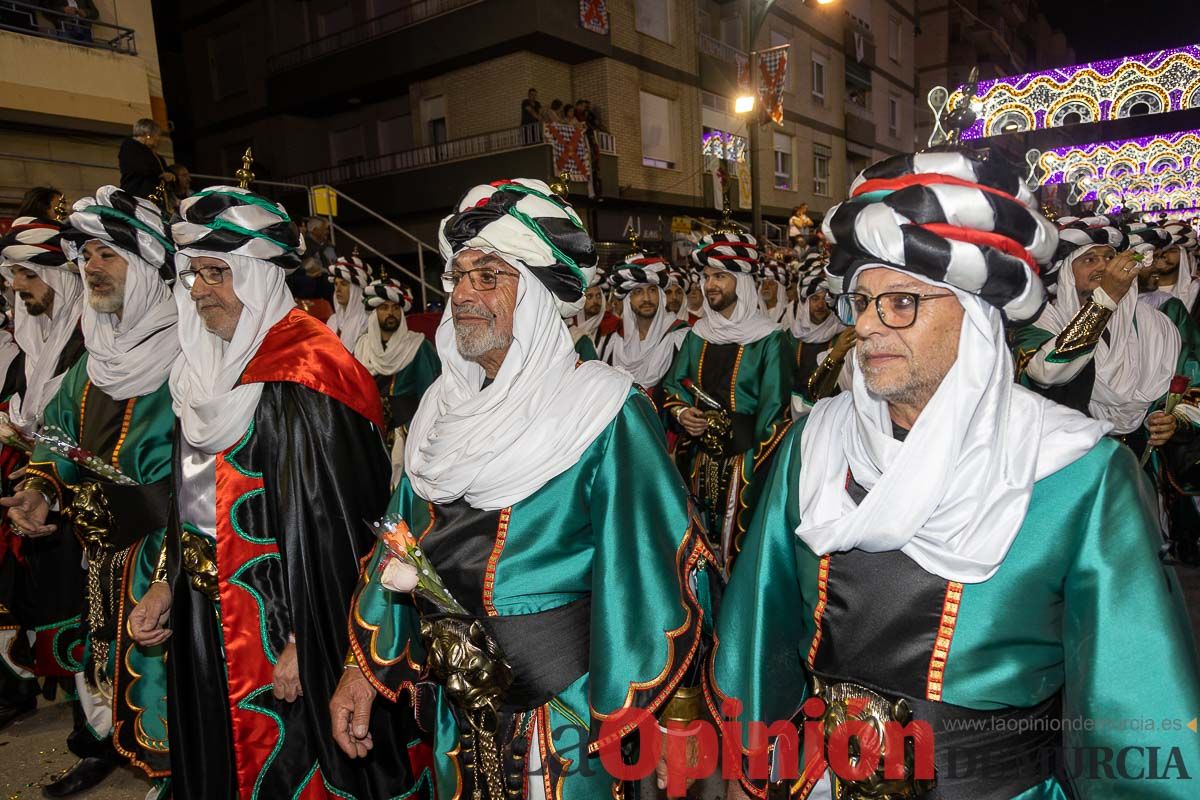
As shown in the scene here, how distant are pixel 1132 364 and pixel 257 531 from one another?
5.68 metres

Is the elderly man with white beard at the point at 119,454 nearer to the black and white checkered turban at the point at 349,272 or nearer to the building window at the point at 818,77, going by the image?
the black and white checkered turban at the point at 349,272

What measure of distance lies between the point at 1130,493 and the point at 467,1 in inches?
820

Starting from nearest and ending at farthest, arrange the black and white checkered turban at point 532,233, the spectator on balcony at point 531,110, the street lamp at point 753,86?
the black and white checkered turban at point 532,233 < the street lamp at point 753,86 < the spectator on balcony at point 531,110

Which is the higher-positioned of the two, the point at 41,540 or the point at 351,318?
the point at 351,318

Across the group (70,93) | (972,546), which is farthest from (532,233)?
(70,93)

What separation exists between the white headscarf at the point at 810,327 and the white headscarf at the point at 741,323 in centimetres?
252

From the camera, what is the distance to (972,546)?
62.9 inches

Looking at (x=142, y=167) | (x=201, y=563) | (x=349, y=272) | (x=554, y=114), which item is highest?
(x=554, y=114)

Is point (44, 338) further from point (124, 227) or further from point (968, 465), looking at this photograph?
point (968, 465)

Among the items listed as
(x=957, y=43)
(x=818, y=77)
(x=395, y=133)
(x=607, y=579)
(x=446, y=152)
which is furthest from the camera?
(x=957, y=43)

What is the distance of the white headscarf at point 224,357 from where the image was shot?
2.81 meters

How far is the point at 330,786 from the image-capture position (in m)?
2.81

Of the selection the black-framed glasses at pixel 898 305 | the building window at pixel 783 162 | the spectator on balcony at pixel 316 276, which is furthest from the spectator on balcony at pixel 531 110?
the black-framed glasses at pixel 898 305

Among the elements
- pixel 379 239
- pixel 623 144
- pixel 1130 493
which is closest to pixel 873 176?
pixel 1130 493
